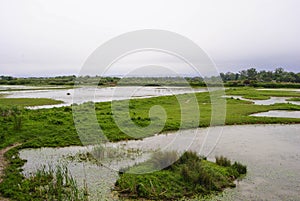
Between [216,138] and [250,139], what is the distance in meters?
1.72

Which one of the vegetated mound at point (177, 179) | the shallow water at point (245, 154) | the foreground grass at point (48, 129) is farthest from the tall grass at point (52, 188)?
the vegetated mound at point (177, 179)

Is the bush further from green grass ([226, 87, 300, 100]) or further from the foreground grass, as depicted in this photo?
green grass ([226, 87, 300, 100])

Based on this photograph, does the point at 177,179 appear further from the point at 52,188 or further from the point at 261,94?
the point at 261,94

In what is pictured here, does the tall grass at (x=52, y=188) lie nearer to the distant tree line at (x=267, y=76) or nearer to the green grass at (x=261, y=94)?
the green grass at (x=261, y=94)

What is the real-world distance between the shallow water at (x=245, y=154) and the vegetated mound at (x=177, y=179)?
1.30 ft

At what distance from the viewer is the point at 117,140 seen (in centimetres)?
1406

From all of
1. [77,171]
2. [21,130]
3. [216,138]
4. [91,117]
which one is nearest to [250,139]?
[216,138]

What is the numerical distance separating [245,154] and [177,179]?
4522 mm

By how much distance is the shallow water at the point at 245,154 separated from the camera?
7.93m

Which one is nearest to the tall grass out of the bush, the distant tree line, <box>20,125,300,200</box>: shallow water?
<box>20,125,300,200</box>: shallow water

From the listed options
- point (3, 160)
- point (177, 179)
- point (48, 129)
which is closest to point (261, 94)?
point (48, 129)

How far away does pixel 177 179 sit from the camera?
26.9ft

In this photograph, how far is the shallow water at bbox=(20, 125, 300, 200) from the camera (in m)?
7.93

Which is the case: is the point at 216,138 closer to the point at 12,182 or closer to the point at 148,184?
the point at 148,184
